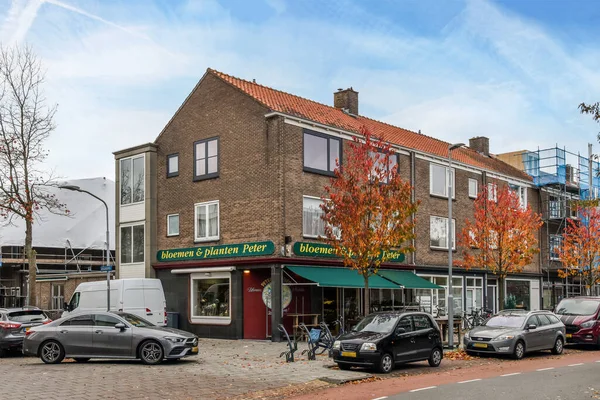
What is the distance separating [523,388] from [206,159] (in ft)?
62.2

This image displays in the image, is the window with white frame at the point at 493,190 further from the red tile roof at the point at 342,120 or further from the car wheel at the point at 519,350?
the car wheel at the point at 519,350

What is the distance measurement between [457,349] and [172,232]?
1447cm

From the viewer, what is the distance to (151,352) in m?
18.2

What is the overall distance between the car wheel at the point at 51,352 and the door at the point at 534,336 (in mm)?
13848

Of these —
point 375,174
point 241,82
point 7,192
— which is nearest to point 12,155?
point 7,192

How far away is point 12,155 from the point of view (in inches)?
1166

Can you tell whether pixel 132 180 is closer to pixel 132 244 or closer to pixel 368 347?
pixel 132 244

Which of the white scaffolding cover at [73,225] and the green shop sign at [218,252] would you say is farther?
the white scaffolding cover at [73,225]

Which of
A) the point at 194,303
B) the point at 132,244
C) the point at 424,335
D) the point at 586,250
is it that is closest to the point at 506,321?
the point at 424,335

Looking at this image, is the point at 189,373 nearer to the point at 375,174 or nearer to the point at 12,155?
the point at 375,174

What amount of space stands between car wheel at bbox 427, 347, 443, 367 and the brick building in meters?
6.99

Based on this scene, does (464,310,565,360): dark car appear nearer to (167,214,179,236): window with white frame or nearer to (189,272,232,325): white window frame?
(189,272,232,325): white window frame

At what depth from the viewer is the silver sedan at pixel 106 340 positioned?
18250 millimetres

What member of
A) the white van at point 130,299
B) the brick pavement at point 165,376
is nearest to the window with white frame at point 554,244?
the white van at point 130,299
